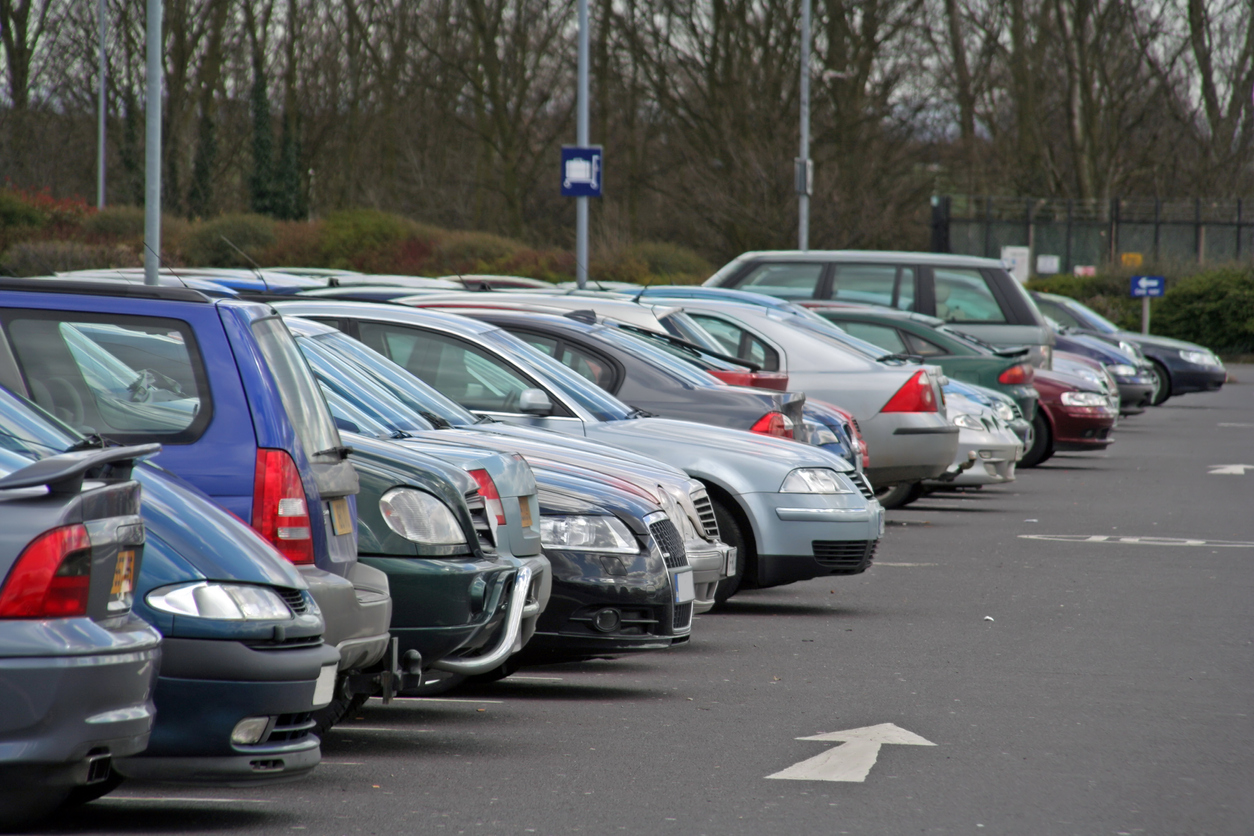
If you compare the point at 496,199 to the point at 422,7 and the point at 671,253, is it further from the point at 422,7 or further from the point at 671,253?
the point at 671,253

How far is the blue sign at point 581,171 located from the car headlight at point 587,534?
13.8m

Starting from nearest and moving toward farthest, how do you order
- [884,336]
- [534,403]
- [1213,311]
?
1. [534,403]
2. [884,336]
3. [1213,311]

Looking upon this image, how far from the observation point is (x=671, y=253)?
123 ft

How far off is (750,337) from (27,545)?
1074cm

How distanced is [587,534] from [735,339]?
24.5 feet

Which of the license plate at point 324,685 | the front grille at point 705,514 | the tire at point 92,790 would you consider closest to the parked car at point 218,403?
the license plate at point 324,685

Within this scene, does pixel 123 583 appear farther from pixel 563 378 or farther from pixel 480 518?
pixel 563 378

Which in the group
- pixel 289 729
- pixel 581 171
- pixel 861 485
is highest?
pixel 581 171

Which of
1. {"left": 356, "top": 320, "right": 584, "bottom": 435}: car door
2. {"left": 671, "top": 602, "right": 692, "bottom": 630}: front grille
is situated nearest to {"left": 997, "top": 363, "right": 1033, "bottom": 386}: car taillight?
{"left": 356, "top": 320, "right": 584, "bottom": 435}: car door

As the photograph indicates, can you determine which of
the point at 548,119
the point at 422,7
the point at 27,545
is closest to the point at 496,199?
the point at 548,119

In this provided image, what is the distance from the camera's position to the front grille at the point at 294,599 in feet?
15.4

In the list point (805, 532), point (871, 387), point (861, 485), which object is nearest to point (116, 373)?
point (805, 532)

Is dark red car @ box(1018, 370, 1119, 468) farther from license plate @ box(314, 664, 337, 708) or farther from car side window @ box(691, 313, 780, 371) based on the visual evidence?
license plate @ box(314, 664, 337, 708)

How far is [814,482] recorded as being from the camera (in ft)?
31.0
